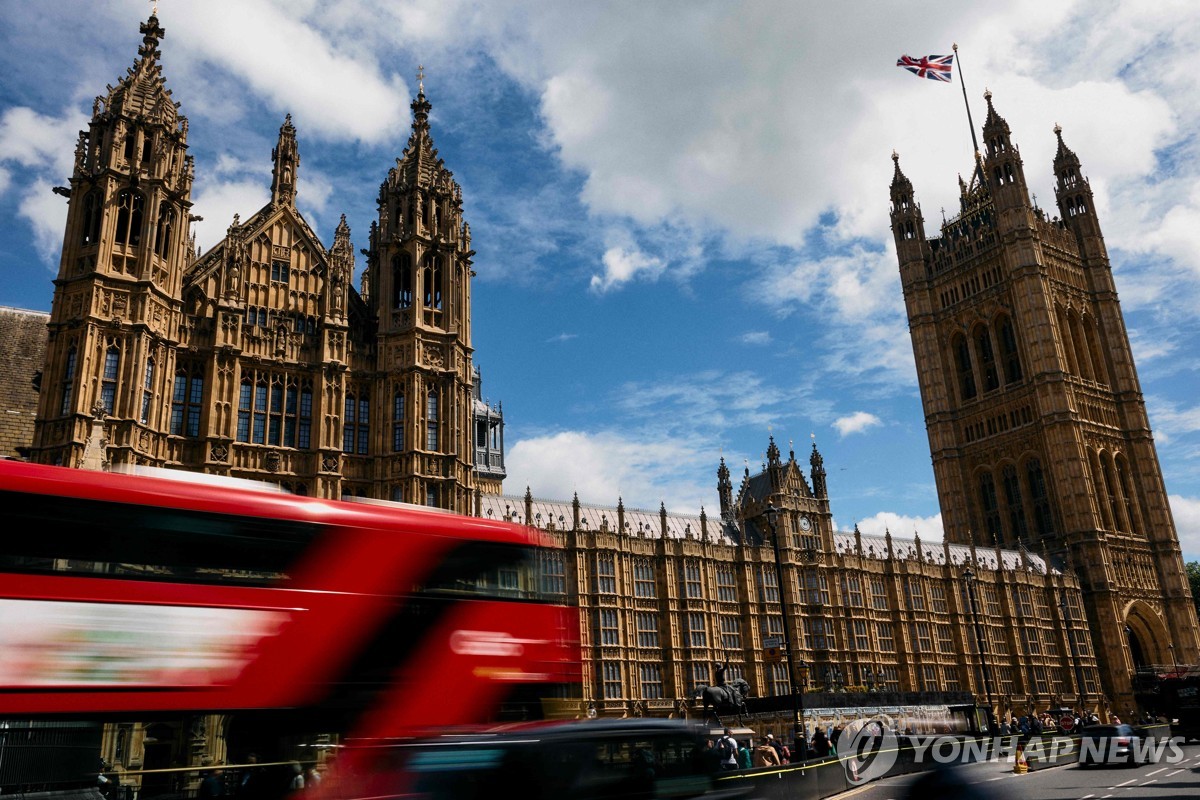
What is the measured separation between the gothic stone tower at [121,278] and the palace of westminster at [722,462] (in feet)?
0.36

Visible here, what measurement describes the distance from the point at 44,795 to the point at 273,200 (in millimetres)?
33151

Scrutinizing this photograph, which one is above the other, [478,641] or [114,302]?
[114,302]

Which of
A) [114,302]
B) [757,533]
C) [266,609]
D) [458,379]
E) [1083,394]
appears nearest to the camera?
[266,609]

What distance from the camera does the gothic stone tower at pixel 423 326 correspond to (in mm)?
35469

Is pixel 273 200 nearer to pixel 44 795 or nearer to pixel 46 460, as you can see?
pixel 46 460

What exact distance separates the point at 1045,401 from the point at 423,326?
250 ft

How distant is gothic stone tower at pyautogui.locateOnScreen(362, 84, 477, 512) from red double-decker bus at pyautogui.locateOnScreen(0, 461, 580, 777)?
21769 mm

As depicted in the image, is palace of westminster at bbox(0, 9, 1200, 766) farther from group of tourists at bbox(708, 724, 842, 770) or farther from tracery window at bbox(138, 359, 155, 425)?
group of tourists at bbox(708, 724, 842, 770)

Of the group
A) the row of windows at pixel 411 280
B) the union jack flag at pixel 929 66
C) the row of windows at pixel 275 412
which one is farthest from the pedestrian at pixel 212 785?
the union jack flag at pixel 929 66

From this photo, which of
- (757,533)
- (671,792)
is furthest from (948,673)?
(671,792)

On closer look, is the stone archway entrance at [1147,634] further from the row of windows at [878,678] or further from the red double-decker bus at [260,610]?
the red double-decker bus at [260,610]

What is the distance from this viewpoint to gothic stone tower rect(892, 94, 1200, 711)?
87.6 m

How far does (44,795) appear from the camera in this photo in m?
9.05

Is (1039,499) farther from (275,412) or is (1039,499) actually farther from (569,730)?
(569,730)
